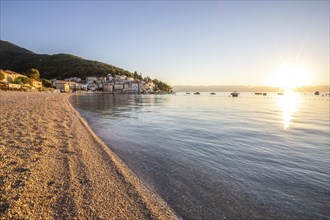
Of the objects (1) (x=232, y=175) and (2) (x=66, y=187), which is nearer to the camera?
(2) (x=66, y=187)

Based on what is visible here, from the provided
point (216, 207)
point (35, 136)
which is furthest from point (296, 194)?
point (35, 136)

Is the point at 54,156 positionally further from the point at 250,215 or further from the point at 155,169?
the point at 250,215

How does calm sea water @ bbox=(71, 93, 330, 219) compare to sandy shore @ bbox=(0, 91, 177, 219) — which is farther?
calm sea water @ bbox=(71, 93, 330, 219)

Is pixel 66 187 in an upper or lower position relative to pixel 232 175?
upper

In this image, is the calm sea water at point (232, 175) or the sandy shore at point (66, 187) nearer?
the sandy shore at point (66, 187)

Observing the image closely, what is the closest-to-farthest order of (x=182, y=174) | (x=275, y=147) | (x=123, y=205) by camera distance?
(x=123, y=205)
(x=182, y=174)
(x=275, y=147)

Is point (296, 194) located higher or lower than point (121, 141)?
lower

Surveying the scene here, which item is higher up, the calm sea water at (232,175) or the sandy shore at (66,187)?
the sandy shore at (66,187)

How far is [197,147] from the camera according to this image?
39.4ft

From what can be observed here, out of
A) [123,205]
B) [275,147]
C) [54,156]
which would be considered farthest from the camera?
[275,147]

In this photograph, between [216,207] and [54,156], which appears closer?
[216,207]

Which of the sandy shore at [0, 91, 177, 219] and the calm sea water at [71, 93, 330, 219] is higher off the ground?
the sandy shore at [0, 91, 177, 219]

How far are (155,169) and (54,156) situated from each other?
13.2 feet

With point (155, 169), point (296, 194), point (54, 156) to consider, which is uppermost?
point (54, 156)
